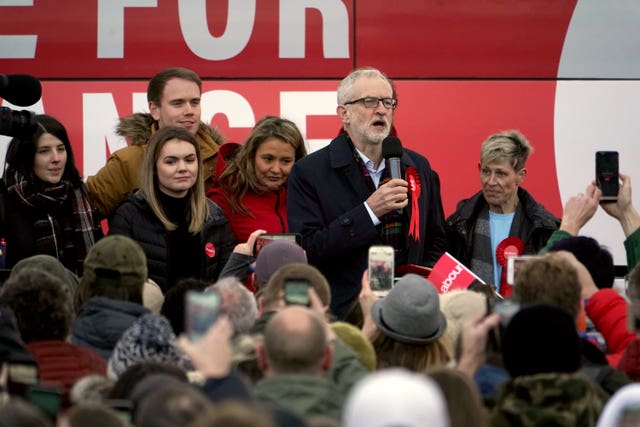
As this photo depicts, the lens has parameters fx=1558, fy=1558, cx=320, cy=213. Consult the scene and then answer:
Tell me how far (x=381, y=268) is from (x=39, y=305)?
1813mm

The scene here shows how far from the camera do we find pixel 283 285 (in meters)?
6.26

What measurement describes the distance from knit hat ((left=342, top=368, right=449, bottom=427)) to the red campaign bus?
5.48m

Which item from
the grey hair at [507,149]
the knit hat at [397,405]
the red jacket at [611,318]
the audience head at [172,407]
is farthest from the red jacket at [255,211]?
the knit hat at [397,405]

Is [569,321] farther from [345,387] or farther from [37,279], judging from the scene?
[37,279]

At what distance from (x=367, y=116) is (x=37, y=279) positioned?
8.29 ft

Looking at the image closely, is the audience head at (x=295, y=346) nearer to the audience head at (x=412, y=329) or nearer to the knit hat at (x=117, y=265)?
the audience head at (x=412, y=329)

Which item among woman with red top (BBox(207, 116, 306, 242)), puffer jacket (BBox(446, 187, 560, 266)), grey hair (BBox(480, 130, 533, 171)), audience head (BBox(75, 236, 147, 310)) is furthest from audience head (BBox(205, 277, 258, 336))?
grey hair (BBox(480, 130, 533, 171))

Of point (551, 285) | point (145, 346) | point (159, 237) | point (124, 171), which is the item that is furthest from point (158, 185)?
point (551, 285)

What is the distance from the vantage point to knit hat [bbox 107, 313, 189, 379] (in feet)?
18.5

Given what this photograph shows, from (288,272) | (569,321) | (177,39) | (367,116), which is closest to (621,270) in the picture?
(367,116)

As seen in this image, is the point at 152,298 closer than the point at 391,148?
Yes

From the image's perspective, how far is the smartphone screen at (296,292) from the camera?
6051 millimetres

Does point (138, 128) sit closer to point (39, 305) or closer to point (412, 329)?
point (39, 305)

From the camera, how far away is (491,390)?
560cm
